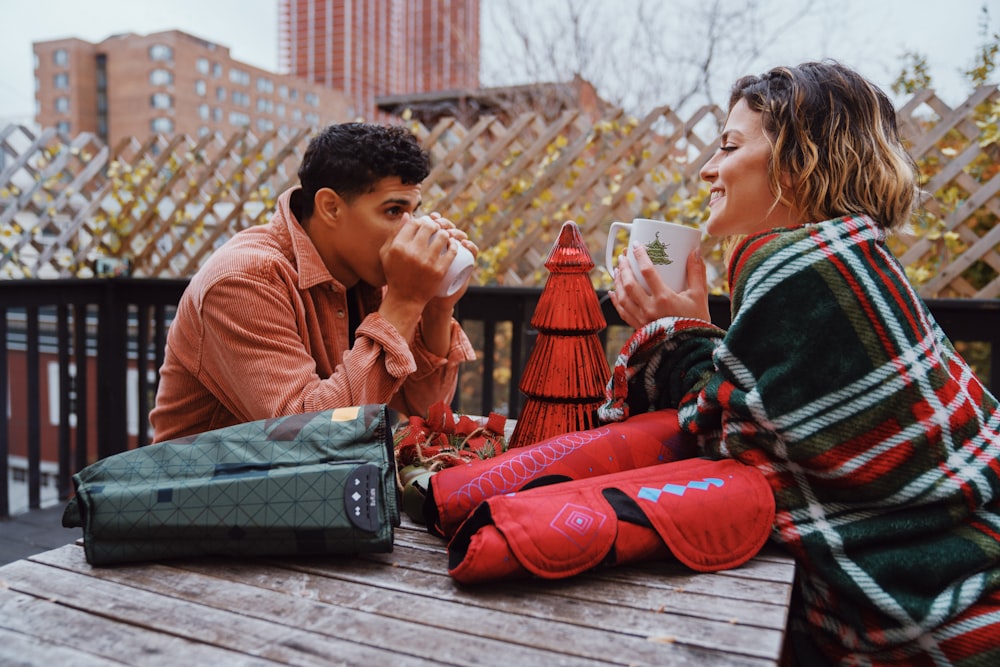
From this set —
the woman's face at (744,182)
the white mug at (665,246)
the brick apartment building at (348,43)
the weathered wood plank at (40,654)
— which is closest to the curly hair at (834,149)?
the woman's face at (744,182)

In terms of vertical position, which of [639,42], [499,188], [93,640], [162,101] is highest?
[162,101]

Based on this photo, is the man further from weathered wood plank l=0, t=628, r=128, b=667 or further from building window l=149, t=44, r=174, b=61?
building window l=149, t=44, r=174, b=61

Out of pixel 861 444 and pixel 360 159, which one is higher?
pixel 360 159

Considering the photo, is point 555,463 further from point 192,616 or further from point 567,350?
point 192,616

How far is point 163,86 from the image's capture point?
42.8 metres

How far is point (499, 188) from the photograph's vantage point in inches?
116

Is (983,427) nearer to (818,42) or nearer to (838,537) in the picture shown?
(838,537)

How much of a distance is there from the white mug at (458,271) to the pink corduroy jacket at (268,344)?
136mm

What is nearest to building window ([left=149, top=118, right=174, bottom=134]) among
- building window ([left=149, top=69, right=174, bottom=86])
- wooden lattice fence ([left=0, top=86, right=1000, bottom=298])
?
building window ([left=149, top=69, right=174, bottom=86])

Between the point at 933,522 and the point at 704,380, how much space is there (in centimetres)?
27

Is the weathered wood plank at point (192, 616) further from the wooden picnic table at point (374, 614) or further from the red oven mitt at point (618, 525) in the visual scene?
the red oven mitt at point (618, 525)

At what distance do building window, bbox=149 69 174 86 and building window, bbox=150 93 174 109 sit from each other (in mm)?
643

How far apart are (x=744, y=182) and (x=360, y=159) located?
65cm

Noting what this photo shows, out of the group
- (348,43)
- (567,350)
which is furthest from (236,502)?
(348,43)
